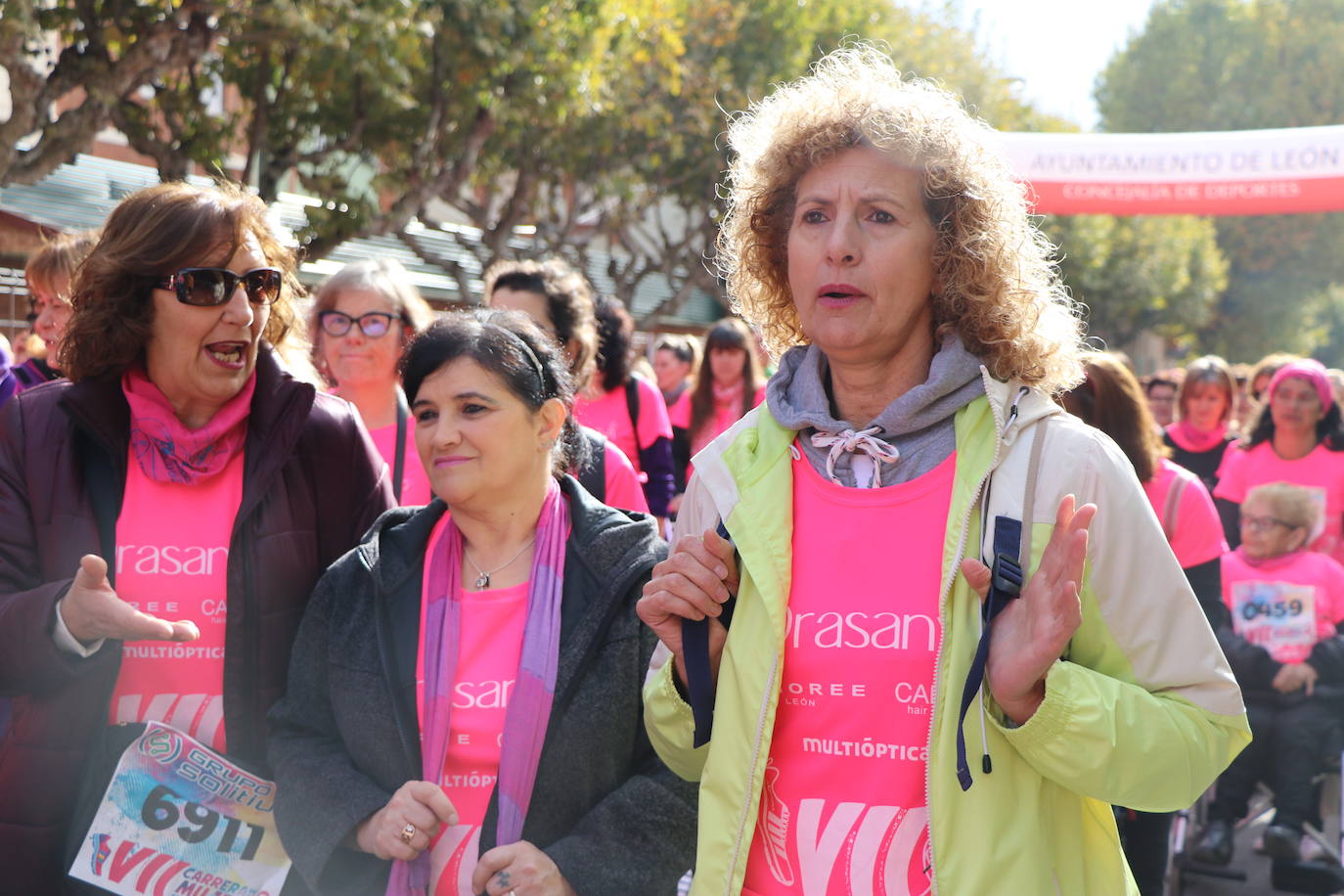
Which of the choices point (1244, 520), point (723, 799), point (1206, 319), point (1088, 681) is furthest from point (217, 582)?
point (1206, 319)

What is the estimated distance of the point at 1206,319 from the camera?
42.6m

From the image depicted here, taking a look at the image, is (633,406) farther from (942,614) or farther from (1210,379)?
(1210,379)

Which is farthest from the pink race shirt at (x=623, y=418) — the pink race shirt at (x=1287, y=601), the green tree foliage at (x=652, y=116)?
the green tree foliage at (x=652, y=116)

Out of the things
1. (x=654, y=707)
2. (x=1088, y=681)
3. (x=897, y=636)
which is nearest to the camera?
(x=1088, y=681)

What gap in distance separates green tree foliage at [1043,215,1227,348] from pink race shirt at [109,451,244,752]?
3280 cm

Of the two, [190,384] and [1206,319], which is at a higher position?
[1206,319]

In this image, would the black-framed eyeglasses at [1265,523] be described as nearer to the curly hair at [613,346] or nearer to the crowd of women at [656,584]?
the curly hair at [613,346]

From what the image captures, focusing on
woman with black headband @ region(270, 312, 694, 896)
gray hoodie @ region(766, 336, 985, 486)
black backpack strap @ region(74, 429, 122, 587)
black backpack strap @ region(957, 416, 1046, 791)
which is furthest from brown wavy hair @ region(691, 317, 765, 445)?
black backpack strap @ region(957, 416, 1046, 791)

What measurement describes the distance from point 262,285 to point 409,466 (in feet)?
5.12

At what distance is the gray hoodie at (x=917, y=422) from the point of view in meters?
2.17

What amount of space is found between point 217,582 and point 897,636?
1.58m

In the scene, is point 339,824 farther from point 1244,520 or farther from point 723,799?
point 1244,520

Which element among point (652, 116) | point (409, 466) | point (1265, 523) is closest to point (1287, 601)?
point (1265, 523)

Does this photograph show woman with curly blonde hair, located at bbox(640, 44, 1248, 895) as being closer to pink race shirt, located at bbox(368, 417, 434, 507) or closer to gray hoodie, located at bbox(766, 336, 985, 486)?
gray hoodie, located at bbox(766, 336, 985, 486)
